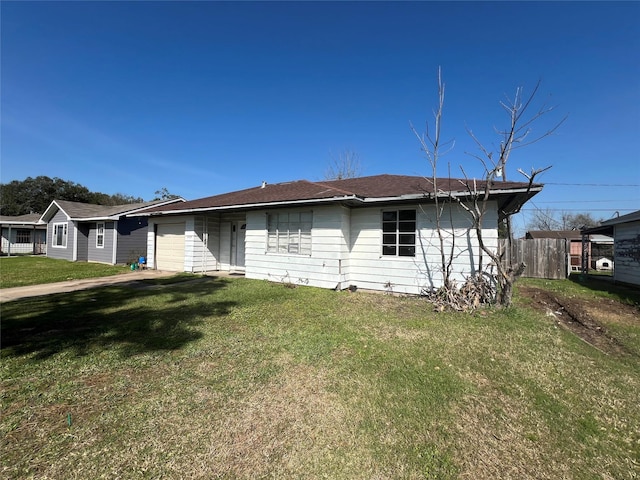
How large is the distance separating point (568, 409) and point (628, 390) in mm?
1196

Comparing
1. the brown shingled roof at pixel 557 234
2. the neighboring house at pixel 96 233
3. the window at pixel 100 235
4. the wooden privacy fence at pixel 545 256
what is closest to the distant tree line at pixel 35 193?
the neighboring house at pixel 96 233

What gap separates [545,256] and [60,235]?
3052 cm

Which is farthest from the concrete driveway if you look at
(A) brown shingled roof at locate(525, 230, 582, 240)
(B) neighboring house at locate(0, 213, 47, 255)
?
(A) brown shingled roof at locate(525, 230, 582, 240)

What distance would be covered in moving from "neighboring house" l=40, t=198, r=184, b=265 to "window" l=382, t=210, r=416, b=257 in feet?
44.5

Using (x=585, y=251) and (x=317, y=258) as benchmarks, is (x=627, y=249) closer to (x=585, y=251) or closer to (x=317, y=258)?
(x=585, y=251)

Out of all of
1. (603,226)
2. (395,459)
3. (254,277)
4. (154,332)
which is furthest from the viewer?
(603,226)

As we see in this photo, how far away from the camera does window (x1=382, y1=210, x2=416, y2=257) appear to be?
351 inches

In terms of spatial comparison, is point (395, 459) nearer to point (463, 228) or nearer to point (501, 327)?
point (501, 327)

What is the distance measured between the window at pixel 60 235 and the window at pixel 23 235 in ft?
27.6

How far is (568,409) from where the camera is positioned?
320cm

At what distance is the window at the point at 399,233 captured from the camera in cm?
892

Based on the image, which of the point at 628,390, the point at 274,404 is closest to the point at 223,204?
the point at 274,404

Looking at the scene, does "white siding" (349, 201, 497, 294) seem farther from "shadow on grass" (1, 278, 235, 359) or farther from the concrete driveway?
the concrete driveway

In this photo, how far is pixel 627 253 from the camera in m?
13.3
